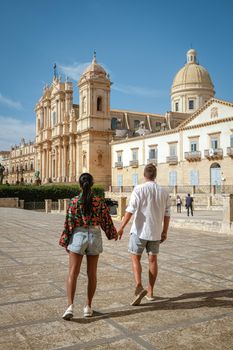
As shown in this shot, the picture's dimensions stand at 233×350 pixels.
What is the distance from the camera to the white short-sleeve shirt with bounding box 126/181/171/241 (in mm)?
4789

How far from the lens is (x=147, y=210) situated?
480cm

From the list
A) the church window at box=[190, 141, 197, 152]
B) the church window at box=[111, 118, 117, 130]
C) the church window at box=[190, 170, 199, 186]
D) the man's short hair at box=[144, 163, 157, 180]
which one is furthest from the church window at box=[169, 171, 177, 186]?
the man's short hair at box=[144, 163, 157, 180]

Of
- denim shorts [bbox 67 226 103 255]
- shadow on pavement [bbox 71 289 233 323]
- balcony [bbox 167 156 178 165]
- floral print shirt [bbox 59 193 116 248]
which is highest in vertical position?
balcony [bbox 167 156 178 165]

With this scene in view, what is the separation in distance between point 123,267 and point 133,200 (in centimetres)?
253

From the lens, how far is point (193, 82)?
186 ft

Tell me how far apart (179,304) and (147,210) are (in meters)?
1.25

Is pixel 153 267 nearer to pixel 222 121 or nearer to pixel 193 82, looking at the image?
pixel 222 121

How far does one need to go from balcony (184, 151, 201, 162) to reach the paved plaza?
2879 centimetres

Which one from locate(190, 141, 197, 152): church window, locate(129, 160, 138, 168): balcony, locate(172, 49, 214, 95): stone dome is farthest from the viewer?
locate(172, 49, 214, 95): stone dome

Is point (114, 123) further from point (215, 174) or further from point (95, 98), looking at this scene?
point (215, 174)

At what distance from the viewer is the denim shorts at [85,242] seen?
4.18m

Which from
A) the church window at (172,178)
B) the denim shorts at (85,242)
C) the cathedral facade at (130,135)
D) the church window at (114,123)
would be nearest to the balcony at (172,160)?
the cathedral facade at (130,135)

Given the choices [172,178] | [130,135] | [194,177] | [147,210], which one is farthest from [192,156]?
[147,210]

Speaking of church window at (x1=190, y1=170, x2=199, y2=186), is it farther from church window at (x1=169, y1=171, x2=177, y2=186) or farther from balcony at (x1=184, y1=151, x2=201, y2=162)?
church window at (x1=169, y1=171, x2=177, y2=186)
